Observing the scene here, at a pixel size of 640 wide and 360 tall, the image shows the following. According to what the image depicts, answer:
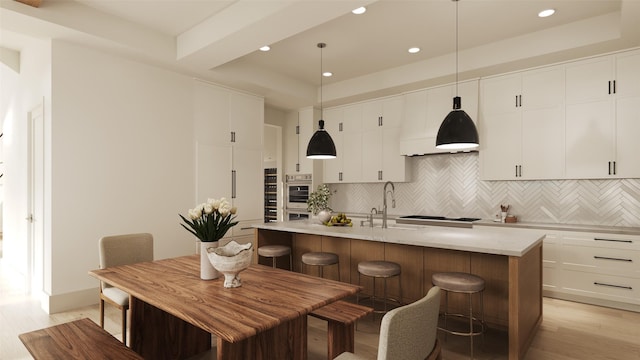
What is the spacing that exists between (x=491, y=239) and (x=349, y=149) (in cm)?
370

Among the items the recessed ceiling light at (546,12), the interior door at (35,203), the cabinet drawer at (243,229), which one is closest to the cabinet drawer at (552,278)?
the recessed ceiling light at (546,12)

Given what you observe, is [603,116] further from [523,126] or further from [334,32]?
[334,32]

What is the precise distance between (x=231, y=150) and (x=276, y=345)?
3.70m

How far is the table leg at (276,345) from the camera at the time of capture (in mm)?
1936

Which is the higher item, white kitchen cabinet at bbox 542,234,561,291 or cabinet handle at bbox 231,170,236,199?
cabinet handle at bbox 231,170,236,199

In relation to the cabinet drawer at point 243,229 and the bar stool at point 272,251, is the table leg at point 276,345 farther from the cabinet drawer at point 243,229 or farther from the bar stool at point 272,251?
the cabinet drawer at point 243,229

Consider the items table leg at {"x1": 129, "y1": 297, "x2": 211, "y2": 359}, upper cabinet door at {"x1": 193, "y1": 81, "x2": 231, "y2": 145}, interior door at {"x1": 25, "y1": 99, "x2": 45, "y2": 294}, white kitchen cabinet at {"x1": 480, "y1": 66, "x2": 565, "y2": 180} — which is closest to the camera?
table leg at {"x1": 129, "y1": 297, "x2": 211, "y2": 359}

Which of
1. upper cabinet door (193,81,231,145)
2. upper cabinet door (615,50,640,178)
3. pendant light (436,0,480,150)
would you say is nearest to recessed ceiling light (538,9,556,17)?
upper cabinet door (615,50,640,178)

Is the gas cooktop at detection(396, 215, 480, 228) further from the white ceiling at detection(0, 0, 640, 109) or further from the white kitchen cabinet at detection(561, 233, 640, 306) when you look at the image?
the white ceiling at detection(0, 0, 640, 109)

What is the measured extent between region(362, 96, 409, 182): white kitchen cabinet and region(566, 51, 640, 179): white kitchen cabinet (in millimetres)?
2290

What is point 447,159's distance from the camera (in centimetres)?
551

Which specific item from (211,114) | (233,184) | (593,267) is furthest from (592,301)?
(211,114)

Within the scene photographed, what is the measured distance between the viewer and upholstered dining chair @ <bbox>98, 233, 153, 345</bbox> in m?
2.81

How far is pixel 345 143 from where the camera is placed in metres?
6.46
